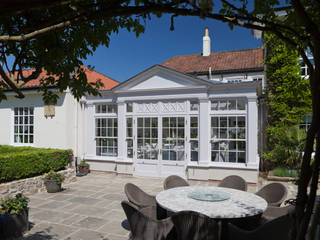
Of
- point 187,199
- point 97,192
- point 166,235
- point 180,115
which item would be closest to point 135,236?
point 166,235

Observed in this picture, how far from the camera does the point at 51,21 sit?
163cm

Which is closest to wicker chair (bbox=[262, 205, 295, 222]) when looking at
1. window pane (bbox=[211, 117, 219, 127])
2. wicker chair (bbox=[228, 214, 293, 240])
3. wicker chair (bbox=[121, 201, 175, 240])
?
wicker chair (bbox=[228, 214, 293, 240])

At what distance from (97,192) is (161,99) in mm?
4326

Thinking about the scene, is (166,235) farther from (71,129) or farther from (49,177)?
(71,129)

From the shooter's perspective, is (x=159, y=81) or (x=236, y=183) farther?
(x=159, y=81)

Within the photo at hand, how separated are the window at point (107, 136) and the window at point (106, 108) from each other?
0.37 meters

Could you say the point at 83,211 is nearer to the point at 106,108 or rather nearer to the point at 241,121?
the point at 106,108

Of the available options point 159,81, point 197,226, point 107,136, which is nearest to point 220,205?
point 197,226

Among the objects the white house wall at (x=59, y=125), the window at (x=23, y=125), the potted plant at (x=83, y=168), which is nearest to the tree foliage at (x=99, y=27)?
the potted plant at (x=83, y=168)

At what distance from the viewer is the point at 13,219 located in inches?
186

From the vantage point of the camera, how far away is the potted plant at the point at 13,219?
15.4ft

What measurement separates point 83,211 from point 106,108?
5.83 meters

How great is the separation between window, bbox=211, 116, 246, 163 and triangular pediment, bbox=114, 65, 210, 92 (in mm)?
1573

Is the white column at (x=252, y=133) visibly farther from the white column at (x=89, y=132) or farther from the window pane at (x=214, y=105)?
the white column at (x=89, y=132)
